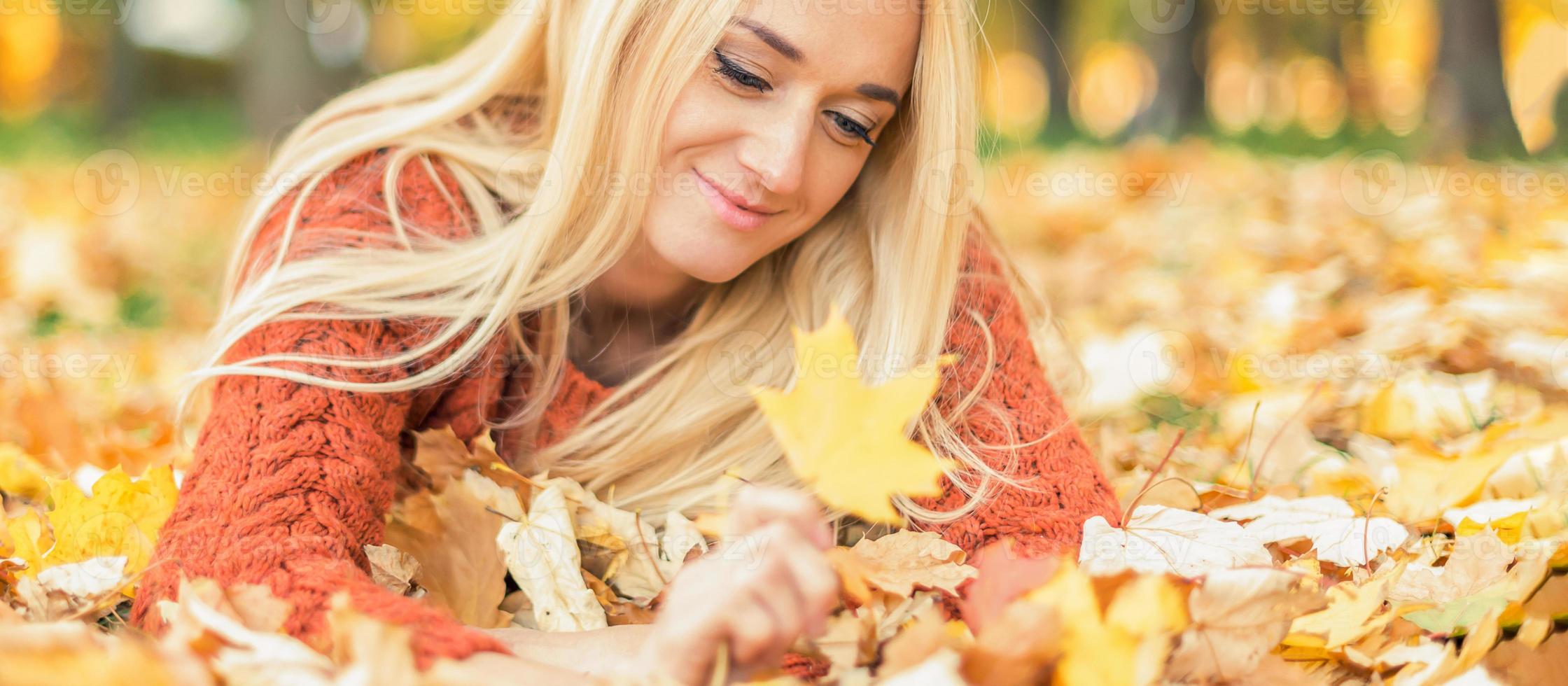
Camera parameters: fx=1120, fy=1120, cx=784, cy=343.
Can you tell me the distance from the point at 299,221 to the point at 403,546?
507mm

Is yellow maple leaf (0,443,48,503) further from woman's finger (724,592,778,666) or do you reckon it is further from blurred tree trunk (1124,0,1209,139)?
blurred tree trunk (1124,0,1209,139)

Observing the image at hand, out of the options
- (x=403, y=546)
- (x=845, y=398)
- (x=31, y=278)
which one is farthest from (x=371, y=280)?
(x=31, y=278)

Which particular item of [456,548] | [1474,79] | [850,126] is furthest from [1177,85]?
[456,548]

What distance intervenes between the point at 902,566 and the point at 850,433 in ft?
1.20

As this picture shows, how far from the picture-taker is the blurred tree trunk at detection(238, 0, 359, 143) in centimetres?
652

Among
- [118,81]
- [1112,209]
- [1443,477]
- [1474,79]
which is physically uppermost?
Result: [118,81]

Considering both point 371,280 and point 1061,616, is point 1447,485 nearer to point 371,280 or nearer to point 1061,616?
point 1061,616

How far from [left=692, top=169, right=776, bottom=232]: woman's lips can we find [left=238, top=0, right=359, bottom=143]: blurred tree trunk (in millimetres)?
5584

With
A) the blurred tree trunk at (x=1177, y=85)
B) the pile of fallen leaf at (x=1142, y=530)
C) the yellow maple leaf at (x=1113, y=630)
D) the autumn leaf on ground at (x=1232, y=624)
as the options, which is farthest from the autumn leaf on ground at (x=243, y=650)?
the blurred tree trunk at (x=1177, y=85)

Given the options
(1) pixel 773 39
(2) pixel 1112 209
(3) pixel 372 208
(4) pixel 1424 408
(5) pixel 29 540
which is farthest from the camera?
(2) pixel 1112 209

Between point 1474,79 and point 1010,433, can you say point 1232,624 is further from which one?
point 1474,79

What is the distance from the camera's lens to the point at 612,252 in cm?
161

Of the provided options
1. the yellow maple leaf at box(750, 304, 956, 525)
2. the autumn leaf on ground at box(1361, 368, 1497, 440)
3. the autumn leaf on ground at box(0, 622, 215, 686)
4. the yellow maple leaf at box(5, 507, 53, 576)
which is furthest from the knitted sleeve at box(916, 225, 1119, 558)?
the yellow maple leaf at box(5, 507, 53, 576)

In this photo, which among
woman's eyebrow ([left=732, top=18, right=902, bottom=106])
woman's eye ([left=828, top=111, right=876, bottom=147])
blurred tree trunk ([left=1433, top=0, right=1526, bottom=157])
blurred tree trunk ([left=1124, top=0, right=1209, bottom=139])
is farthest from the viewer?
blurred tree trunk ([left=1124, top=0, right=1209, bottom=139])
